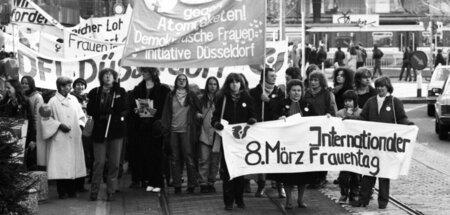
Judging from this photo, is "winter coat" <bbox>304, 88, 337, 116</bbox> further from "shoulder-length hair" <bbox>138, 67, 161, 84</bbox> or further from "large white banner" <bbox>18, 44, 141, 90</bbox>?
"large white banner" <bbox>18, 44, 141, 90</bbox>

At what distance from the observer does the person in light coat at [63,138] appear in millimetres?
13266

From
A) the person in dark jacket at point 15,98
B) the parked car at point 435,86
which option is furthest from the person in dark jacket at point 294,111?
the parked car at point 435,86

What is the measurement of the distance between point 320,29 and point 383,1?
18021 mm

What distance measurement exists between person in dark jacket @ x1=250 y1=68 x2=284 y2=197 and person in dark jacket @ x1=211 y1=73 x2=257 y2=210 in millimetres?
389

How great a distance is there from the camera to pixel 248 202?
13.0 m

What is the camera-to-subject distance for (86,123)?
13.4 m

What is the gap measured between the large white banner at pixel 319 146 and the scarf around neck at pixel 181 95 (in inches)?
66.8

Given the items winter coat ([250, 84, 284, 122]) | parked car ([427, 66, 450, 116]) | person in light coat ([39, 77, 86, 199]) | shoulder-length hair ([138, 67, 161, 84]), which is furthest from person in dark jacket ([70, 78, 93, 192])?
parked car ([427, 66, 450, 116])

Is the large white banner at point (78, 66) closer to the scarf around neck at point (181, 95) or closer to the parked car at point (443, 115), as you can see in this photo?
the scarf around neck at point (181, 95)

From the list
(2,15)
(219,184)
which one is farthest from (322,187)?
(2,15)

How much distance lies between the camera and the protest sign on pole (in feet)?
41.4

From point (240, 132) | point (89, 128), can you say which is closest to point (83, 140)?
point (89, 128)

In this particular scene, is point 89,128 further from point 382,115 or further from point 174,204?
point 382,115

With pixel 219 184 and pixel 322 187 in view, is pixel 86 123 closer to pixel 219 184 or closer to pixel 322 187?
pixel 219 184
